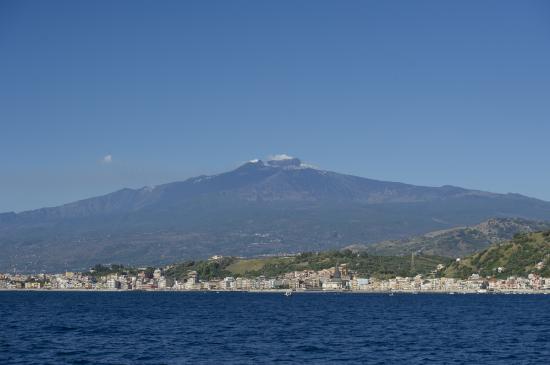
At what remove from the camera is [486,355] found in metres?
69.9

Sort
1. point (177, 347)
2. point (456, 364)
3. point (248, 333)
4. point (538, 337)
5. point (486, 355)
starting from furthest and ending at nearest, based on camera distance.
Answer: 1. point (248, 333)
2. point (538, 337)
3. point (177, 347)
4. point (486, 355)
5. point (456, 364)

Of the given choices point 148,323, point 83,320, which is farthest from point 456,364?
point 83,320

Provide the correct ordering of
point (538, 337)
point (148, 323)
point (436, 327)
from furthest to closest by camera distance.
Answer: point (148, 323), point (436, 327), point (538, 337)

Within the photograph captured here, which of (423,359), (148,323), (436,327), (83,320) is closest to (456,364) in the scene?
(423,359)

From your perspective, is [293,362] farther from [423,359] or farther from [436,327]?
[436,327]

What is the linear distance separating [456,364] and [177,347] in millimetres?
22821

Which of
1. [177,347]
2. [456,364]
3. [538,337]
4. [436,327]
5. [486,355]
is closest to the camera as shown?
[456,364]

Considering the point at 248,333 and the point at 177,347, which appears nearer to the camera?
the point at 177,347

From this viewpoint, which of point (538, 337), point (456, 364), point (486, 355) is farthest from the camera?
point (538, 337)

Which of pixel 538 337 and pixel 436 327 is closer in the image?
Result: pixel 538 337

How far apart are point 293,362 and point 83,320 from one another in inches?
2068

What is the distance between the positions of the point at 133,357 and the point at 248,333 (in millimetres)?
23989

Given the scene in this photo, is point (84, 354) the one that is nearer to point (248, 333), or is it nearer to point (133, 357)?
point (133, 357)

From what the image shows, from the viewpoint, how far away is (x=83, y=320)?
366 ft
